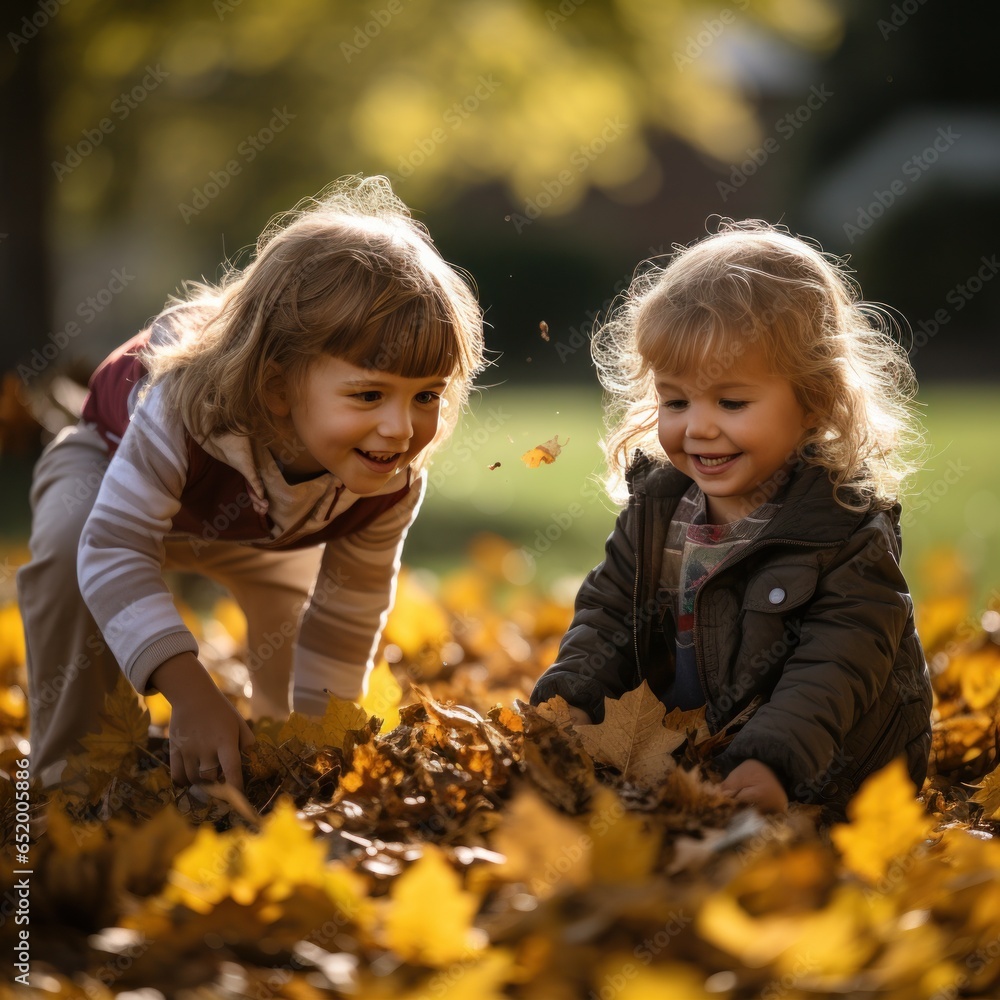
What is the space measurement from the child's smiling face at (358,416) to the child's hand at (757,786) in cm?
96

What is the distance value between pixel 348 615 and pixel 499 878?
5.11 ft

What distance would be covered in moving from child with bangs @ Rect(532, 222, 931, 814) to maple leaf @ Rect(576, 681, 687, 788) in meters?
0.15

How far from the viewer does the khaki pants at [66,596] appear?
2762 millimetres

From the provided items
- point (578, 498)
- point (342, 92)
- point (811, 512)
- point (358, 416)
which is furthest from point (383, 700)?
point (342, 92)

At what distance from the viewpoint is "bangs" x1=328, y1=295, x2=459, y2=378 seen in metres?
2.37

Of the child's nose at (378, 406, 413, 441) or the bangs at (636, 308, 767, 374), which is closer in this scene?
the bangs at (636, 308, 767, 374)

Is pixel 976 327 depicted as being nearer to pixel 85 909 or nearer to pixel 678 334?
pixel 678 334

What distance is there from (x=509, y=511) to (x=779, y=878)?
6.18m

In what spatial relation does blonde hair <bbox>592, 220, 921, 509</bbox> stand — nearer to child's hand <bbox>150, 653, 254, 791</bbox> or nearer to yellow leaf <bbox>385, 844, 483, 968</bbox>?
child's hand <bbox>150, 653, 254, 791</bbox>

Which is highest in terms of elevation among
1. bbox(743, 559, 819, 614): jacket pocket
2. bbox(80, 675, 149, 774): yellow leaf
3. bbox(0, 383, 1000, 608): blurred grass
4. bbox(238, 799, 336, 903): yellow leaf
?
bbox(743, 559, 819, 614): jacket pocket

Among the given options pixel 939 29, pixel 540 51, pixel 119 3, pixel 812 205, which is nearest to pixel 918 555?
pixel 540 51

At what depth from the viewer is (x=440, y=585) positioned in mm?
5137

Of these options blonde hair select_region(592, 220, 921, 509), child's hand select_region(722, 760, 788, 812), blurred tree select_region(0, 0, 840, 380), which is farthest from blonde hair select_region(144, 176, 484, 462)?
blurred tree select_region(0, 0, 840, 380)

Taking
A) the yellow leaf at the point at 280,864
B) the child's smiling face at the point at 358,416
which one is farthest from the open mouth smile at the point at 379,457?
the yellow leaf at the point at 280,864
